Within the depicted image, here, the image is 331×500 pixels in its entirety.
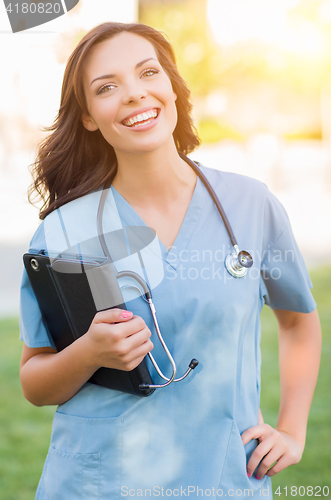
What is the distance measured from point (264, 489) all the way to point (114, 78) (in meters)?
1.08

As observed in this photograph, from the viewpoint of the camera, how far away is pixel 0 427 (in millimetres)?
3033

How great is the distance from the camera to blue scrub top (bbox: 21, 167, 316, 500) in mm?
1188

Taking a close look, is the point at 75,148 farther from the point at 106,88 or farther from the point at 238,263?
the point at 238,263

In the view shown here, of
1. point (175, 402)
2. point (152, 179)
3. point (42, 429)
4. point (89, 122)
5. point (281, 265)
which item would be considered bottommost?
point (42, 429)

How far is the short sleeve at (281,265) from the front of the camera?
1.33 meters

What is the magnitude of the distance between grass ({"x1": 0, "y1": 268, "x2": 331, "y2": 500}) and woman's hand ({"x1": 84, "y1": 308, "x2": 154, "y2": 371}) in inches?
65.1

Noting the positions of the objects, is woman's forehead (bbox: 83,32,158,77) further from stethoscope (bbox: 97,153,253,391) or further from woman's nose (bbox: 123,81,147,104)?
stethoscope (bbox: 97,153,253,391)

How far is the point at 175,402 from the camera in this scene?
1.20 m

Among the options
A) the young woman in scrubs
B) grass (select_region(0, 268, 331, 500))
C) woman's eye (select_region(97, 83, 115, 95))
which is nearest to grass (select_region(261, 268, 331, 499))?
grass (select_region(0, 268, 331, 500))

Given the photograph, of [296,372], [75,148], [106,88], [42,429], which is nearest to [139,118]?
[106,88]

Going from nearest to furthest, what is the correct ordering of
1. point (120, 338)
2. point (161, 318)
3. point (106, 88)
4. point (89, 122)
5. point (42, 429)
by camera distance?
1. point (120, 338)
2. point (161, 318)
3. point (106, 88)
4. point (89, 122)
5. point (42, 429)

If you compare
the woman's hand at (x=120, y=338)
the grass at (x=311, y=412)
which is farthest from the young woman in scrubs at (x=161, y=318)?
the grass at (x=311, y=412)

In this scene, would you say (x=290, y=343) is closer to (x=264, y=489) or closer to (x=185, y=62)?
(x=264, y=489)

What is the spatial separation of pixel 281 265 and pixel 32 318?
2.12ft
